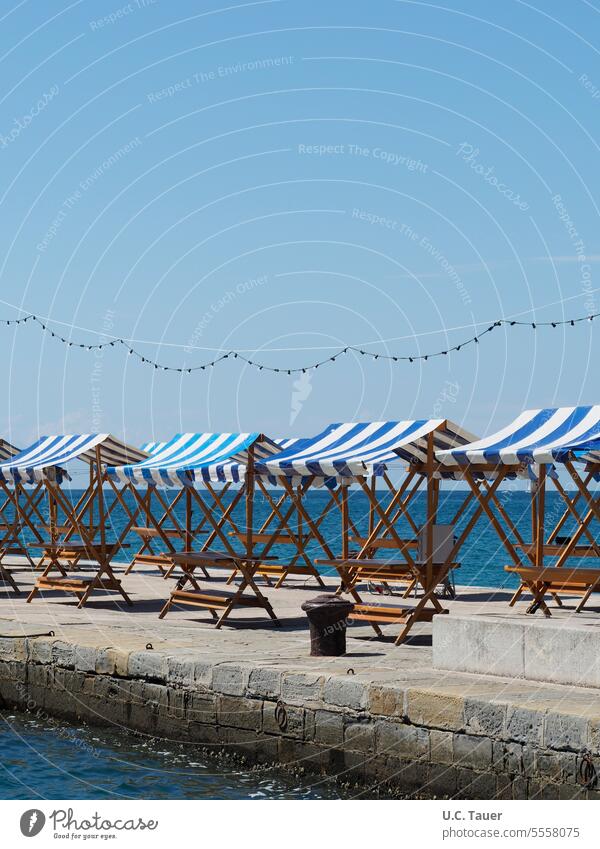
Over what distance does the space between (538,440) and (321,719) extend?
4.51 m

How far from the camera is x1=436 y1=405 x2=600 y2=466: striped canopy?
1255cm

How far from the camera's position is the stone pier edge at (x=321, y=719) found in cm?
843

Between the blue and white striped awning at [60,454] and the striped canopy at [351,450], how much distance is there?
2786 mm

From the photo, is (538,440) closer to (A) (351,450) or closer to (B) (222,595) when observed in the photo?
(A) (351,450)

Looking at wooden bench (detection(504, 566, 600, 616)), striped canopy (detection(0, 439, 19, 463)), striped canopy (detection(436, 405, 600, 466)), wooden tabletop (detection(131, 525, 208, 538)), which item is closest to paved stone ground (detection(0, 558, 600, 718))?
wooden bench (detection(504, 566, 600, 616))

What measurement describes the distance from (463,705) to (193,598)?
5.72 metres

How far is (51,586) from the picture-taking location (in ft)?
51.8

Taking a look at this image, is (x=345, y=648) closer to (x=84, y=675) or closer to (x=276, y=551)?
(x=84, y=675)

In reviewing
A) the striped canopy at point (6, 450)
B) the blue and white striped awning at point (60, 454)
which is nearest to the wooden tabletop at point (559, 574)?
the blue and white striped awning at point (60, 454)

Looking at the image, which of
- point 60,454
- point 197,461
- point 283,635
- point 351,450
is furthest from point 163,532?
point 283,635

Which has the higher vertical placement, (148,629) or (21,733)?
(148,629)

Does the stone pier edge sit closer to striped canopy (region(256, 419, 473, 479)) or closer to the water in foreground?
the water in foreground

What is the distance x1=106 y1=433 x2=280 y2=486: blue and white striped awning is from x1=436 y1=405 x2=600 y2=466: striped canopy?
2.67m
